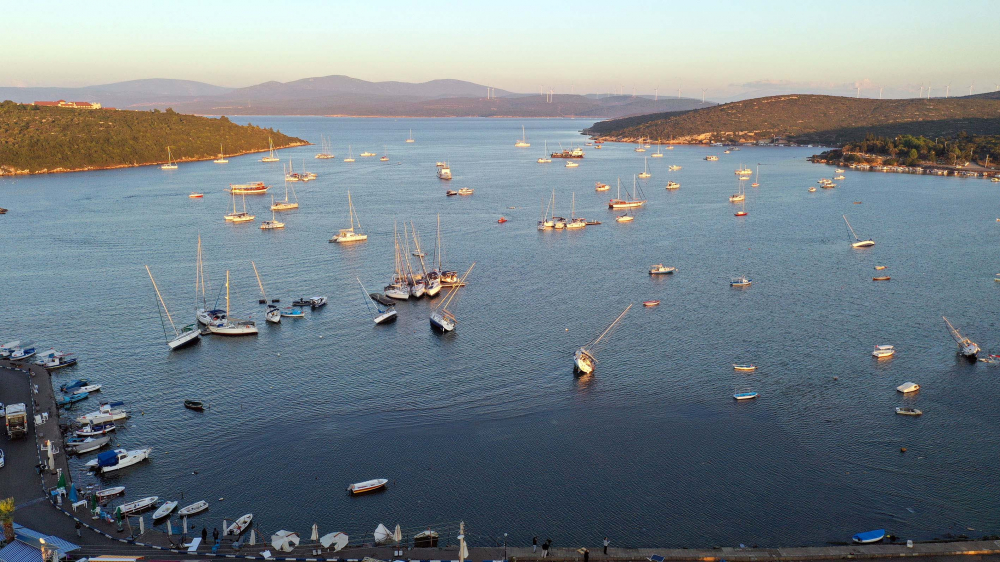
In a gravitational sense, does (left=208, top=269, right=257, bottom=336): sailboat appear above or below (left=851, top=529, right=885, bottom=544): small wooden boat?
above

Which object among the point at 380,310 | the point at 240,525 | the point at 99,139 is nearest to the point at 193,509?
the point at 240,525

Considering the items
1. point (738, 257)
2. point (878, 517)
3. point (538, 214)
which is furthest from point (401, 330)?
point (538, 214)

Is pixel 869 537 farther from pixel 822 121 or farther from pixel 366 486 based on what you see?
pixel 822 121

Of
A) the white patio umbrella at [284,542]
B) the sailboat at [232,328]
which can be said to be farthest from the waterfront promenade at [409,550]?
the sailboat at [232,328]

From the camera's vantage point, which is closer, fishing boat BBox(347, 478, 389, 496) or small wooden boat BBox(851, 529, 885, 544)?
small wooden boat BBox(851, 529, 885, 544)

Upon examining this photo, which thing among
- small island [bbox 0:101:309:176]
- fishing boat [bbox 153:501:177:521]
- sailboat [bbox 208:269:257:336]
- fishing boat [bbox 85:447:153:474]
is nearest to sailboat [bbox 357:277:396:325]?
sailboat [bbox 208:269:257:336]

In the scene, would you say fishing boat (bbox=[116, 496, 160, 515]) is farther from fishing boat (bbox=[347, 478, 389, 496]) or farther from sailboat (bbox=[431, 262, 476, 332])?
sailboat (bbox=[431, 262, 476, 332])

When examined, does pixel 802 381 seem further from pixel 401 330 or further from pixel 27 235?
pixel 27 235

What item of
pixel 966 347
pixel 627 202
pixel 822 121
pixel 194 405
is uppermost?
pixel 822 121
